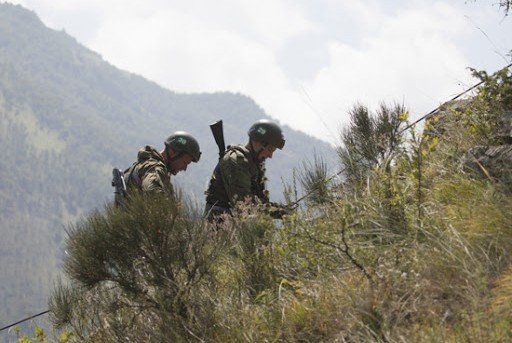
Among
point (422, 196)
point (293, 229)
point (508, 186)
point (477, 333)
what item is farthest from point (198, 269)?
point (477, 333)

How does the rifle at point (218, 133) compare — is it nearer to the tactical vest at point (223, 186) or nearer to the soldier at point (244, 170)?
the soldier at point (244, 170)

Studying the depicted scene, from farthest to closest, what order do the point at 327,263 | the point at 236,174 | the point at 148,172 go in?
the point at 236,174 → the point at 148,172 → the point at 327,263

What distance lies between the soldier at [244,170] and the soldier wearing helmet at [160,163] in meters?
0.40

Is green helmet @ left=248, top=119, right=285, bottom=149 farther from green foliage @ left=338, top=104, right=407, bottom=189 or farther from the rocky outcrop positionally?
the rocky outcrop

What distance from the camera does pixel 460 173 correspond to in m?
4.51

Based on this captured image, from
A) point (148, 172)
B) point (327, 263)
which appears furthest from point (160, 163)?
point (327, 263)

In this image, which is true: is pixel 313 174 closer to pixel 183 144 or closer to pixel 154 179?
pixel 183 144

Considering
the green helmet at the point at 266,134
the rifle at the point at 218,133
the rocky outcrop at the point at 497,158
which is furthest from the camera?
the rifle at the point at 218,133

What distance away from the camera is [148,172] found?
6.16 meters

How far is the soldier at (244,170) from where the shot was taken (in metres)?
6.52

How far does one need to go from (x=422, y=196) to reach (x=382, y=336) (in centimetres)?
178

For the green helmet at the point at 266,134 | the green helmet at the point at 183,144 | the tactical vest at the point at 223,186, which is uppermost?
the green helmet at the point at 183,144

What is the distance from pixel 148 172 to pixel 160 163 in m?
0.22

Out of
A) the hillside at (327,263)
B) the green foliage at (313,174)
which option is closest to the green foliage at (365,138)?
the green foliage at (313,174)
